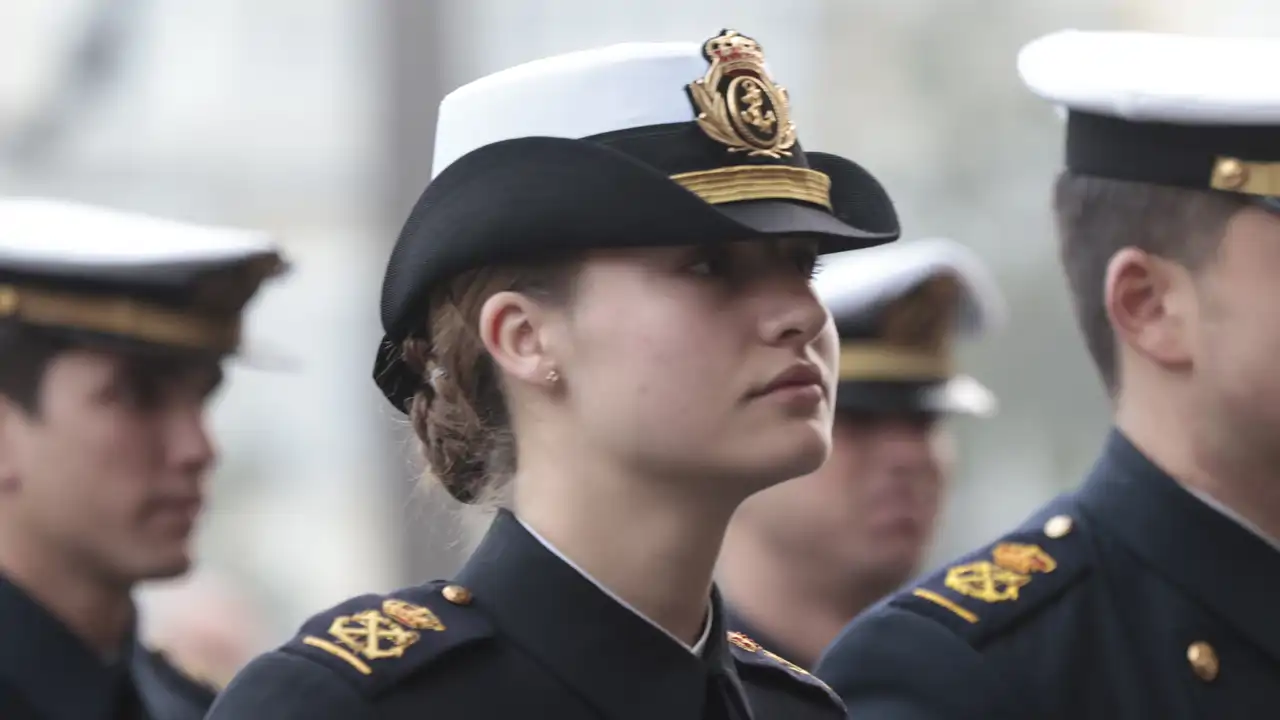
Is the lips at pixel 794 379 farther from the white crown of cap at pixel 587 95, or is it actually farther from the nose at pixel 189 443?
the nose at pixel 189 443

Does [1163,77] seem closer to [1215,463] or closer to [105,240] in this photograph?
[1215,463]

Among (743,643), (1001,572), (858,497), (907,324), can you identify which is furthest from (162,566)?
(907,324)

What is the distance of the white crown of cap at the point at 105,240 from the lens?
17.9ft

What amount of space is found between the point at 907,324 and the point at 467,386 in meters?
3.05

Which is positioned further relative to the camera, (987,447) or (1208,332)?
(987,447)

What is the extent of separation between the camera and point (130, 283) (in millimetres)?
5445

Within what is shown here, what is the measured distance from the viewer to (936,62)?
13219mm

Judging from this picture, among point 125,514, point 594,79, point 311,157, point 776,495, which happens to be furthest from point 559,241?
point 311,157

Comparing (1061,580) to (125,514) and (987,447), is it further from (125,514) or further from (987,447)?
(987,447)

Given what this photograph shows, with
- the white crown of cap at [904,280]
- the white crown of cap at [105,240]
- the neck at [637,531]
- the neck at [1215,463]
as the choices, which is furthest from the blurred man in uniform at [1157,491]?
the white crown of cap at [904,280]

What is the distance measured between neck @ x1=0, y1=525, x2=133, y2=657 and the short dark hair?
0.31 metres

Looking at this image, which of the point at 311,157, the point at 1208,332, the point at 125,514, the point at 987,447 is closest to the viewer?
the point at 1208,332

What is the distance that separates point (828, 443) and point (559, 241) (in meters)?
0.45

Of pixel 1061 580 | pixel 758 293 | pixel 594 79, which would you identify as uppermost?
pixel 594 79
